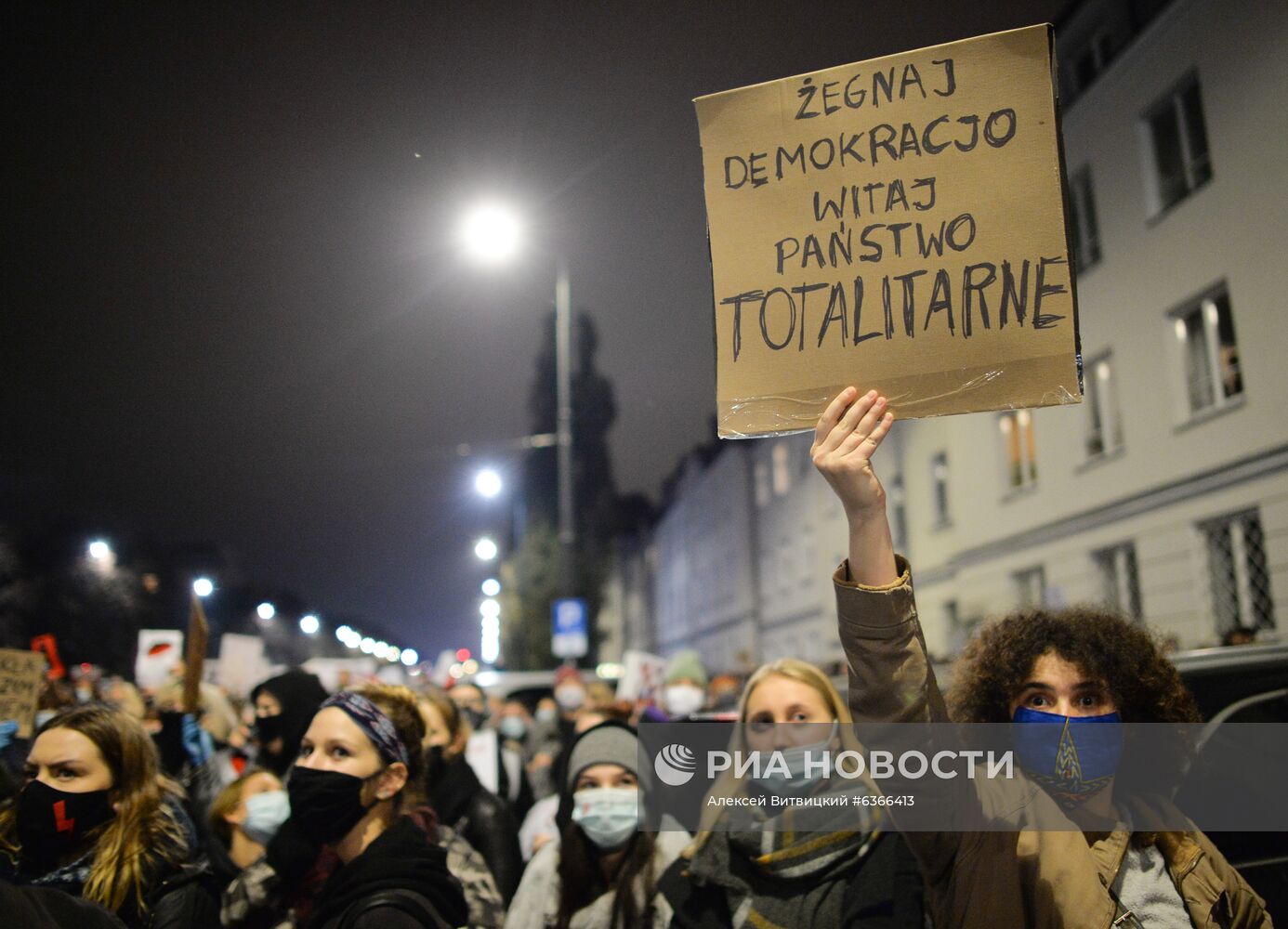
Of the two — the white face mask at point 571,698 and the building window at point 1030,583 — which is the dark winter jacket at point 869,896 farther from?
the building window at point 1030,583

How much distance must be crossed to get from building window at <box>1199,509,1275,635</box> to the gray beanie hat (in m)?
10.4

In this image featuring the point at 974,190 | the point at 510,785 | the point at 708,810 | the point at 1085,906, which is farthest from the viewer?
the point at 510,785

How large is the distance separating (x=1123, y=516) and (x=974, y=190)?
1487cm

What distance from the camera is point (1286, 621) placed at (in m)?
11.3

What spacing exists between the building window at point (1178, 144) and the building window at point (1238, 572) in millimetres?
4469

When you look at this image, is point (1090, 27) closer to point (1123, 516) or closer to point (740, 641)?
point (1123, 516)

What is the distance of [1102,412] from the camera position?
16438 millimetres

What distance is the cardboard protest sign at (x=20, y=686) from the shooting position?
537 centimetres

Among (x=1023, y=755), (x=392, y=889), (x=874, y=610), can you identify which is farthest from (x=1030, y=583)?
(x=874, y=610)

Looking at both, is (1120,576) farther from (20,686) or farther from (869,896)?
(20,686)

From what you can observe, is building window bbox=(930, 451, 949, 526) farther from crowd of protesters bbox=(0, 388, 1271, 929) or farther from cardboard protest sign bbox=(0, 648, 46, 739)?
cardboard protest sign bbox=(0, 648, 46, 739)

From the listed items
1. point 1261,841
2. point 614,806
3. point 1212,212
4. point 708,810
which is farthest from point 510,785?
point 1212,212

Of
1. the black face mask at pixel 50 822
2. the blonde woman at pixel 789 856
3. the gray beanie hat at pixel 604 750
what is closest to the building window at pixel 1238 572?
the gray beanie hat at pixel 604 750

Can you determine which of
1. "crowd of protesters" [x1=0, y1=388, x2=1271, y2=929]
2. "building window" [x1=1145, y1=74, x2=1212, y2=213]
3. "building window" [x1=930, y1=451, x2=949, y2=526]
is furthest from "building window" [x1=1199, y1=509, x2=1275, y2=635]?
"crowd of protesters" [x1=0, y1=388, x2=1271, y2=929]
